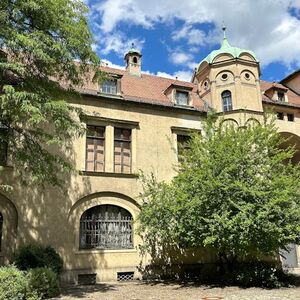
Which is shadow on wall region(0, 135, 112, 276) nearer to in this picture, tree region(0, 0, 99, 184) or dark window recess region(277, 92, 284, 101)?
tree region(0, 0, 99, 184)

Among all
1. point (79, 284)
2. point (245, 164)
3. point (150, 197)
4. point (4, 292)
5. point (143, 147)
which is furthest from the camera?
point (143, 147)

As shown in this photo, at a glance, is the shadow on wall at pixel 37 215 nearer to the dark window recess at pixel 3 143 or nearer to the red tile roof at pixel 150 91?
the dark window recess at pixel 3 143

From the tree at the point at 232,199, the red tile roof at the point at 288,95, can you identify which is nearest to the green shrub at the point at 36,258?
the tree at the point at 232,199

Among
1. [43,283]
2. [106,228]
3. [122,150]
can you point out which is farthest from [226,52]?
[43,283]

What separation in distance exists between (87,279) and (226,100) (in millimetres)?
12883

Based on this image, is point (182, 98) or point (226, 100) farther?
point (226, 100)

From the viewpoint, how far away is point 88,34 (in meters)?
12.1

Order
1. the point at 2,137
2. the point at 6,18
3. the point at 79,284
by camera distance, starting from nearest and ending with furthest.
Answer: the point at 6,18 → the point at 2,137 → the point at 79,284

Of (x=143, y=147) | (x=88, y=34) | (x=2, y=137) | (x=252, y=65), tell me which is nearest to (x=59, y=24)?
(x=88, y=34)

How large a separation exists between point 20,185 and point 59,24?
23.4ft

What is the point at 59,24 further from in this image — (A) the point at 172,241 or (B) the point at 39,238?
(A) the point at 172,241

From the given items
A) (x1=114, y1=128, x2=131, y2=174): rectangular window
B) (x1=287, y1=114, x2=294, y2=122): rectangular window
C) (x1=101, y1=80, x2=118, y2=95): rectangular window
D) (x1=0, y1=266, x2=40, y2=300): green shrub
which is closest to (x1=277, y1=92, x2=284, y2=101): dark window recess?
(x1=287, y1=114, x2=294, y2=122): rectangular window

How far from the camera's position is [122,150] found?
18.0m

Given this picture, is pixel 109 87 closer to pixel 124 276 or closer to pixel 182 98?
pixel 182 98
